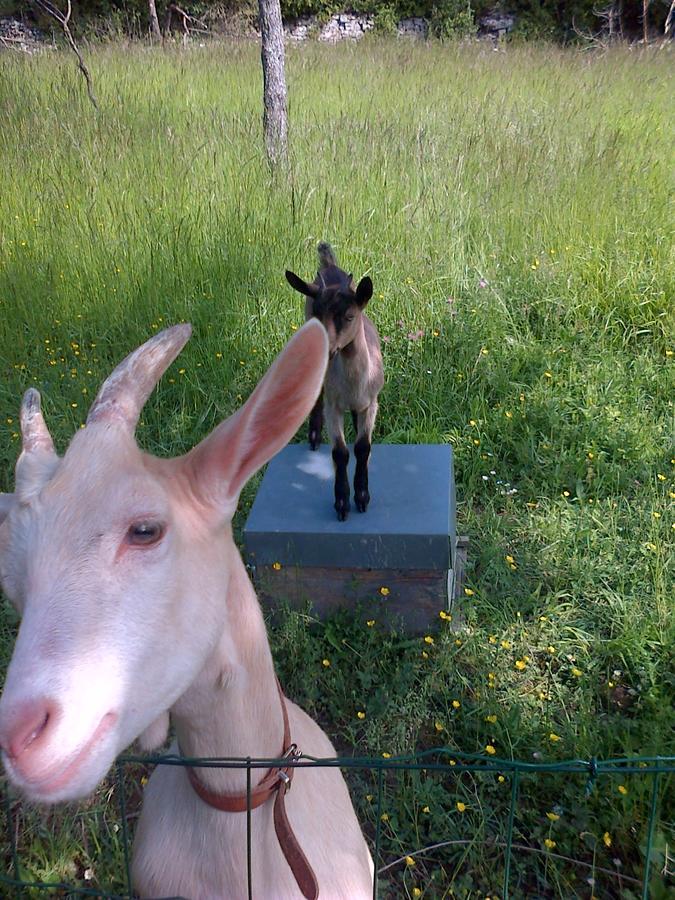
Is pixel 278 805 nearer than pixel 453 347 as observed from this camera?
Yes

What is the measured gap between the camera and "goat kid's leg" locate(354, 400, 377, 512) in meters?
2.99

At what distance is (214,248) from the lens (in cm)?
499

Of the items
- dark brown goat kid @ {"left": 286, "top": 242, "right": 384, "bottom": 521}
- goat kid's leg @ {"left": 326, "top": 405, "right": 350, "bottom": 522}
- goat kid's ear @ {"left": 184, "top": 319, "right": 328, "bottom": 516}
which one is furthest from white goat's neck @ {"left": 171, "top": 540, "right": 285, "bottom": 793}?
goat kid's leg @ {"left": 326, "top": 405, "right": 350, "bottom": 522}

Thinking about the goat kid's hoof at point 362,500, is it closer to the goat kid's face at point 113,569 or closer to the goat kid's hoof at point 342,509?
the goat kid's hoof at point 342,509

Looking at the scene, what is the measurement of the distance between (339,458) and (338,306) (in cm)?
68

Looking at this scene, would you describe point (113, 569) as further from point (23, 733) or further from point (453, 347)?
point (453, 347)

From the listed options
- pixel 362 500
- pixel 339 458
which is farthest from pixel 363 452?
pixel 362 500

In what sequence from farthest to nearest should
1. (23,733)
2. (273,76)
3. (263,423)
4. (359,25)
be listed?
(359,25) → (273,76) → (263,423) → (23,733)

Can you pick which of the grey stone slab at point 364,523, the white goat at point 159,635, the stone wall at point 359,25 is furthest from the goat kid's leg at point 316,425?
the stone wall at point 359,25

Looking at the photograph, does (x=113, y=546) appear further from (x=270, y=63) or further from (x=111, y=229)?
(x=270, y=63)

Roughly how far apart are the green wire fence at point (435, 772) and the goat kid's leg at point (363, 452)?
1.00 meters

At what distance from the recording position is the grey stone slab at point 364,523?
10.1 ft

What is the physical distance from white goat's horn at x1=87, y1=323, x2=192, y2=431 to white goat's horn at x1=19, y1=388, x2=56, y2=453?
78 mm

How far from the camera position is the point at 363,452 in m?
3.06
